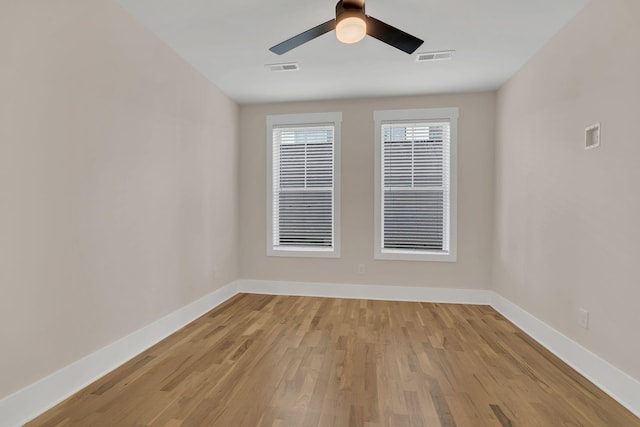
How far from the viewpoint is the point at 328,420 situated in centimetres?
182

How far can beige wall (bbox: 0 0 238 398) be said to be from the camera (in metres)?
1.77

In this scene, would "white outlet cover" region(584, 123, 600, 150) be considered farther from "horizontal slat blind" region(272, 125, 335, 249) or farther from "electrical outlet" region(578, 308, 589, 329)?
"horizontal slat blind" region(272, 125, 335, 249)

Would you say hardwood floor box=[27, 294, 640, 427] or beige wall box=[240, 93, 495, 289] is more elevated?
beige wall box=[240, 93, 495, 289]

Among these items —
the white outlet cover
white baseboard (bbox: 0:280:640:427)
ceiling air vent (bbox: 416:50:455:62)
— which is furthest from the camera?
ceiling air vent (bbox: 416:50:455:62)

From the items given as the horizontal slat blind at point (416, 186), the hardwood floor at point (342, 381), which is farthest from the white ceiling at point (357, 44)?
the hardwood floor at point (342, 381)

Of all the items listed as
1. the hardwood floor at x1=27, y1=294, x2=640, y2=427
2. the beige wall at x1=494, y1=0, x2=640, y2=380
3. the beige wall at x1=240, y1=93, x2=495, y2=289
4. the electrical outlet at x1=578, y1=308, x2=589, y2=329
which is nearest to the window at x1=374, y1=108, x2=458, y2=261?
the beige wall at x1=240, y1=93, x2=495, y2=289

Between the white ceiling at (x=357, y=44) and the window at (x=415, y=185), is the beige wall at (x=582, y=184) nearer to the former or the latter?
the white ceiling at (x=357, y=44)

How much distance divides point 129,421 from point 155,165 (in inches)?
78.2

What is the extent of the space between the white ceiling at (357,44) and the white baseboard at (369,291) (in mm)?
2622

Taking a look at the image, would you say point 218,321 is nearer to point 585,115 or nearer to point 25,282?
point 25,282

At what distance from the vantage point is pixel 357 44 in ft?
9.74

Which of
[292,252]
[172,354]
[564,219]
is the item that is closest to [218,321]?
[172,354]

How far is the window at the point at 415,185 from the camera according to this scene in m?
4.33

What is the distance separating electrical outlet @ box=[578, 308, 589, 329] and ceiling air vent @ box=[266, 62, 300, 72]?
3344 millimetres
